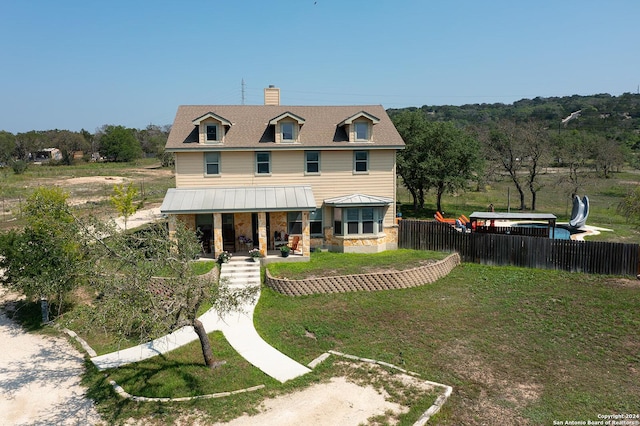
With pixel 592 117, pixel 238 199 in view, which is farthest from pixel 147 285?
pixel 592 117

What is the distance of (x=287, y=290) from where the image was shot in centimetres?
1852

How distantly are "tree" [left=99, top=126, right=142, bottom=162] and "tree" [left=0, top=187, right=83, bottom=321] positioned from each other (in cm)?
8872

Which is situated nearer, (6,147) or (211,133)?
(211,133)

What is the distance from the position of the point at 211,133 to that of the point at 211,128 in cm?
27

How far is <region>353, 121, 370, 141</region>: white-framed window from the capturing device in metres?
24.5

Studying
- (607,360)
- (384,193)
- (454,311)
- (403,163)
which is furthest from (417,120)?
(607,360)

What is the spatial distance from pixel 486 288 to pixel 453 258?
3.39m

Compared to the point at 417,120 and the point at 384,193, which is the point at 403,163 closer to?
the point at 417,120

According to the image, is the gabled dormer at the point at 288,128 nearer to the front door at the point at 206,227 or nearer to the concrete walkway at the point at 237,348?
the front door at the point at 206,227

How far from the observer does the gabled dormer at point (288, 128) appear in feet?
77.9

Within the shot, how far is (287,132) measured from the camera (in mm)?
24188

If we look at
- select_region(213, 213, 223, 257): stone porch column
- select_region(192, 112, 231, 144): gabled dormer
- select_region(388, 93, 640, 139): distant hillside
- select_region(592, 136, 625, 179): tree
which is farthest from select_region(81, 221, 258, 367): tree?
select_region(388, 93, 640, 139): distant hillside

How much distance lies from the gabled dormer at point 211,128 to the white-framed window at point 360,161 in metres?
7.25

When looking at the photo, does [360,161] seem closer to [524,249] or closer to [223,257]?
[223,257]
